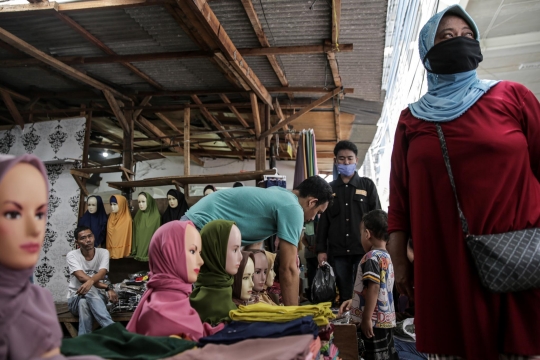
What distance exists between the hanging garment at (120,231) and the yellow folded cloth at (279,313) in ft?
19.7

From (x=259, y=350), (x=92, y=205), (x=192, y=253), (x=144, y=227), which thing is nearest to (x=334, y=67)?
(x=144, y=227)

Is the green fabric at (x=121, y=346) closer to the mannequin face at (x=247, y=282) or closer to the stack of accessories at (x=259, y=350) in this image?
the stack of accessories at (x=259, y=350)

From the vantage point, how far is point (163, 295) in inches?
75.1

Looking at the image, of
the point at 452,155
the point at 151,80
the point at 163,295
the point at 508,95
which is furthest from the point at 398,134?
the point at 151,80

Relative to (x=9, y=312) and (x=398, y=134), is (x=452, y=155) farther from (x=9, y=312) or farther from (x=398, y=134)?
(x=9, y=312)

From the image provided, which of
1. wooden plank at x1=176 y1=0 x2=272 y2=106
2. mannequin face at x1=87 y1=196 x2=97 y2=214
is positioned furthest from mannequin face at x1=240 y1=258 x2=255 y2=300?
mannequin face at x1=87 y1=196 x2=97 y2=214

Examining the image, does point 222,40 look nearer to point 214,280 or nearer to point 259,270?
point 259,270

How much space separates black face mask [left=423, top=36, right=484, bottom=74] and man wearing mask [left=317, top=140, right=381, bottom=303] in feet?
10.5

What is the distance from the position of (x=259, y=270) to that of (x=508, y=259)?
5.90 feet

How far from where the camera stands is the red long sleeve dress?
4.95 ft

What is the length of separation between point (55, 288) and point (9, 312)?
288 inches

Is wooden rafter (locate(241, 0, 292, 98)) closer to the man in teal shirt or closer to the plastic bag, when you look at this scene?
the man in teal shirt

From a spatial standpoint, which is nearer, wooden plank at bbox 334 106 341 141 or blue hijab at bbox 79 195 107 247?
blue hijab at bbox 79 195 107 247

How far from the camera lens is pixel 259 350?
142 centimetres
